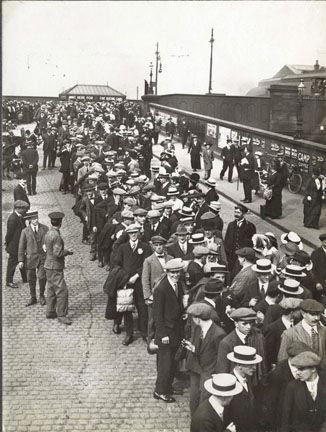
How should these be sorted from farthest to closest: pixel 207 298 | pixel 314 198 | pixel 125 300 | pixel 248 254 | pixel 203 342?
pixel 314 198, pixel 125 300, pixel 248 254, pixel 207 298, pixel 203 342

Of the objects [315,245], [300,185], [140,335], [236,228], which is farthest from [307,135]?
[140,335]

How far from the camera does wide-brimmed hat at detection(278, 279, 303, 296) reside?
662cm

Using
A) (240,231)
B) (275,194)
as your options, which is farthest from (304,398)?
(275,194)

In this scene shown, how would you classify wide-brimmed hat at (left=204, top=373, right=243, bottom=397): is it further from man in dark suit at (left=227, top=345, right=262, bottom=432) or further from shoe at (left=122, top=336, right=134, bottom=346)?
shoe at (left=122, top=336, right=134, bottom=346)

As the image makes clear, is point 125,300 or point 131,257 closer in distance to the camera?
point 125,300

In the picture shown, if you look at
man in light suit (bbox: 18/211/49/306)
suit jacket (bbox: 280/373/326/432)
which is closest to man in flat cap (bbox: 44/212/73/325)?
man in light suit (bbox: 18/211/49/306)

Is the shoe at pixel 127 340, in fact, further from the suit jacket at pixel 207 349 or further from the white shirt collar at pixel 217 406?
the white shirt collar at pixel 217 406

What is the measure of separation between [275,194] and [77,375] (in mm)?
10198

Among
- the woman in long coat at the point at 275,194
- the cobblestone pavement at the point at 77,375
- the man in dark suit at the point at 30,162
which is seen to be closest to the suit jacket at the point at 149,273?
the cobblestone pavement at the point at 77,375

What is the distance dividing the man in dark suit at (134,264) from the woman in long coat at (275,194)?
805cm

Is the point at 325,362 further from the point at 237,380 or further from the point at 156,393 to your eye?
the point at 156,393

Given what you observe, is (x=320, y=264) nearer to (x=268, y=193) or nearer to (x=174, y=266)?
(x=174, y=266)

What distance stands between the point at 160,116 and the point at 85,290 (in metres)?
27.8

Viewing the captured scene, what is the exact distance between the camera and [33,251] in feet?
32.9
